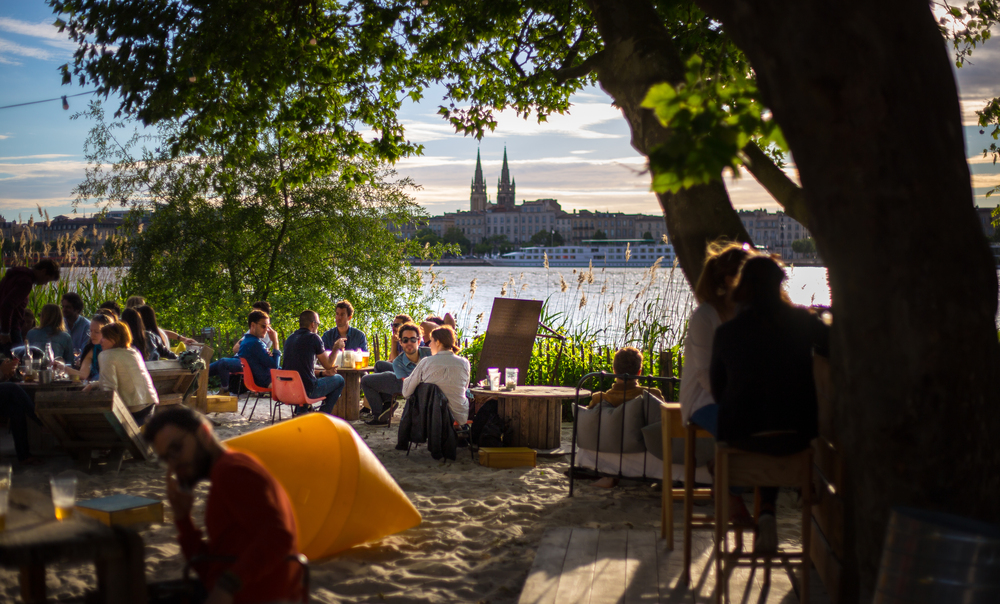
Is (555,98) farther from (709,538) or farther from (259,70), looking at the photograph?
(709,538)

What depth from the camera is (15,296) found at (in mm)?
8445

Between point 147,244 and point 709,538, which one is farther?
point 147,244

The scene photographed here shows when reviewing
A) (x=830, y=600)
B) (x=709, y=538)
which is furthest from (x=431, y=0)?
(x=830, y=600)

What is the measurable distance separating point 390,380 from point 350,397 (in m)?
0.51

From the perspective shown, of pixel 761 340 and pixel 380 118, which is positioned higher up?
pixel 380 118

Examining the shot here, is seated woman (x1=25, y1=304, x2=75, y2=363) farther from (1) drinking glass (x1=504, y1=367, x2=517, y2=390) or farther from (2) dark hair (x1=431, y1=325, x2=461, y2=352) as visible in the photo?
(1) drinking glass (x1=504, y1=367, x2=517, y2=390)

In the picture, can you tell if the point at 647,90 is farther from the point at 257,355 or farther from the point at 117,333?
the point at 257,355

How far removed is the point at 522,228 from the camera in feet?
411

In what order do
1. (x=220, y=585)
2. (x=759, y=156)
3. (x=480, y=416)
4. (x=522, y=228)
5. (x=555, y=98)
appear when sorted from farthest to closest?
(x=522, y=228), (x=555, y=98), (x=480, y=416), (x=759, y=156), (x=220, y=585)

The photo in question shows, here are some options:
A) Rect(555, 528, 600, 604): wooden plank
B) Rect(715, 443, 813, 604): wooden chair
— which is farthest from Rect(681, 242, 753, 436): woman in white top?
Rect(555, 528, 600, 604): wooden plank

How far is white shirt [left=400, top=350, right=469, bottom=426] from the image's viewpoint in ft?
22.9

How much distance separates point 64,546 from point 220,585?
1.47ft

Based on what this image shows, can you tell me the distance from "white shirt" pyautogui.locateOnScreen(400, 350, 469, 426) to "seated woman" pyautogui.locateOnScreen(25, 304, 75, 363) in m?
3.55

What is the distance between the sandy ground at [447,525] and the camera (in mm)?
4008
